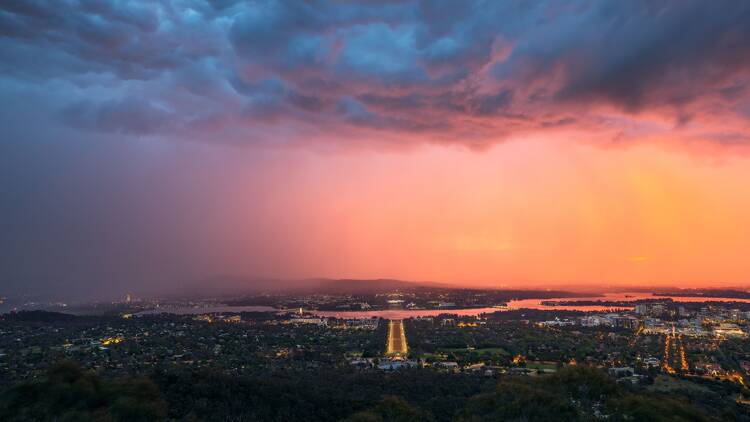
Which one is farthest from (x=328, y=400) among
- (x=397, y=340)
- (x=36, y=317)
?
(x=36, y=317)

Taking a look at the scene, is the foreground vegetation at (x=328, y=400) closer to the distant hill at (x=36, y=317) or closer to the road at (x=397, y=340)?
the road at (x=397, y=340)

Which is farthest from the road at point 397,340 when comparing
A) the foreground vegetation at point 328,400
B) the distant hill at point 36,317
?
the distant hill at point 36,317

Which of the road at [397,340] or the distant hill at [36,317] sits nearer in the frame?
the road at [397,340]

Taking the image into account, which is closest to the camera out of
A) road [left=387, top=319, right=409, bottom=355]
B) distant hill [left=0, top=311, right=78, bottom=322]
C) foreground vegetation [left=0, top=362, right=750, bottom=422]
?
foreground vegetation [left=0, top=362, right=750, bottom=422]

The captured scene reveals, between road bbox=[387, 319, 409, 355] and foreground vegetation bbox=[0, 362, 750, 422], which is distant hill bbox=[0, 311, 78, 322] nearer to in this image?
road bbox=[387, 319, 409, 355]

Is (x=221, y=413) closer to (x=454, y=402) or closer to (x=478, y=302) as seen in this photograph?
(x=454, y=402)

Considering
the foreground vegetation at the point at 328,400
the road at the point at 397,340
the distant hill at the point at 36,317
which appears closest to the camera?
the foreground vegetation at the point at 328,400

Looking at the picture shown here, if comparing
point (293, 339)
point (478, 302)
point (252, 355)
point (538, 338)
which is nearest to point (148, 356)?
point (252, 355)

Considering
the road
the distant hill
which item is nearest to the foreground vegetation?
the road

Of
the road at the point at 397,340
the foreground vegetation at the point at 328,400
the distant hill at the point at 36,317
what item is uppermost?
the foreground vegetation at the point at 328,400
